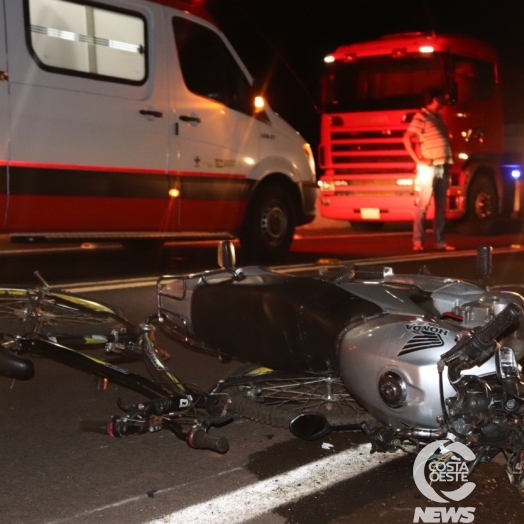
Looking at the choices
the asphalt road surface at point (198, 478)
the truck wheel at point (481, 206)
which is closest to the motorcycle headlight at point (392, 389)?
the asphalt road surface at point (198, 478)

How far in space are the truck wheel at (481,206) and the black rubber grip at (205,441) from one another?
11.9m

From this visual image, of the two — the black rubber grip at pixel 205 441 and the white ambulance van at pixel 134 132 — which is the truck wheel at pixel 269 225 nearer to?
the white ambulance van at pixel 134 132

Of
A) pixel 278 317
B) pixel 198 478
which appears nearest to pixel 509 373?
pixel 278 317

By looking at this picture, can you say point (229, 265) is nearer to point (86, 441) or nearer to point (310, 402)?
point (310, 402)

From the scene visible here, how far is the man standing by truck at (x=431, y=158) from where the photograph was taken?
38.7ft

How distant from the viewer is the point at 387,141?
538 inches

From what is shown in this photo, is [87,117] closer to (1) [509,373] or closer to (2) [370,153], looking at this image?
(1) [509,373]

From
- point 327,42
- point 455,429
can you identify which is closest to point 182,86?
point 455,429

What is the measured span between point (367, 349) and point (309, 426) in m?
0.38

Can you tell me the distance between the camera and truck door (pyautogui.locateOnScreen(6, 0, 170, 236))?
309 inches

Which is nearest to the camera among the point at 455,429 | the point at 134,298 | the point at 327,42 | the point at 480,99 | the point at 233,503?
the point at 455,429

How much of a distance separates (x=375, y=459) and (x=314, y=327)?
676 mm

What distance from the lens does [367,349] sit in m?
3.29

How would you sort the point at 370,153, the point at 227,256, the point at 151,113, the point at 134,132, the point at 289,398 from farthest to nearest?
the point at 370,153 < the point at 151,113 < the point at 134,132 < the point at 227,256 < the point at 289,398
